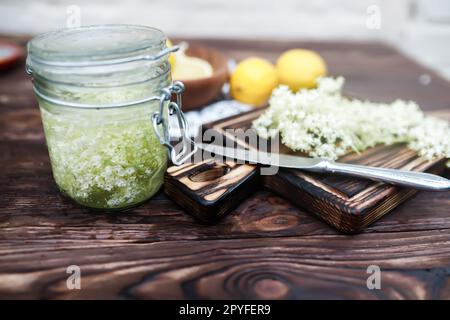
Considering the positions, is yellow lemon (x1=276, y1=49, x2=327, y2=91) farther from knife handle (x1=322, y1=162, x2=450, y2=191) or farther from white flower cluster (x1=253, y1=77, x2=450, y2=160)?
knife handle (x1=322, y1=162, x2=450, y2=191)

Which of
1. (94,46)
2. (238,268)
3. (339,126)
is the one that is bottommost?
(238,268)

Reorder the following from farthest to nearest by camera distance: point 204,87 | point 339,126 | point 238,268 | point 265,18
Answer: point 265,18 → point 204,87 → point 339,126 → point 238,268

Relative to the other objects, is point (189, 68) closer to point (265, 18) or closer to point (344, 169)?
point (344, 169)

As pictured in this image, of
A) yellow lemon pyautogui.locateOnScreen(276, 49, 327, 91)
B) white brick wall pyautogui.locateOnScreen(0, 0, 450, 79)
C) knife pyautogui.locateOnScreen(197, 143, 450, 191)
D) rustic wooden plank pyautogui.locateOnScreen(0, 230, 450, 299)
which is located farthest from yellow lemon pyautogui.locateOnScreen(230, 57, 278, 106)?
white brick wall pyautogui.locateOnScreen(0, 0, 450, 79)

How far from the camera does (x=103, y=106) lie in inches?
17.6

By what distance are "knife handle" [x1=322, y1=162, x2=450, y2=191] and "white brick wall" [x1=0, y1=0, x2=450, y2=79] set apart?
1.03 m

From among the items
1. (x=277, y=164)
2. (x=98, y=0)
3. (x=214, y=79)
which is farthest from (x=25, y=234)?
(x=98, y=0)

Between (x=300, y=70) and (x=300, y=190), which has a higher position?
(x=300, y=70)

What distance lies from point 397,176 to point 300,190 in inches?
4.9

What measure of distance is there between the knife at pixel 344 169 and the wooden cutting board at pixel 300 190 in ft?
0.04

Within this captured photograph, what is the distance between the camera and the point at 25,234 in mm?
482

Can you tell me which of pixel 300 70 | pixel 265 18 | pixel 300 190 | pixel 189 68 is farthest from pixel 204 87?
pixel 265 18

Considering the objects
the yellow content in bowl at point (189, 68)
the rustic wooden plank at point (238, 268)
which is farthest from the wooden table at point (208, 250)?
the yellow content in bowl at point (189, 68)

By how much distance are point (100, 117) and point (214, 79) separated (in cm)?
35
